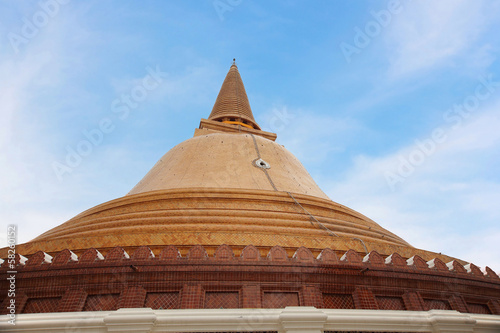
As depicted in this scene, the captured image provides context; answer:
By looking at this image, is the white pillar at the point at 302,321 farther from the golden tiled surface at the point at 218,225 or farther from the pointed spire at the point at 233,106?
the pointed spire at the point at 233,106

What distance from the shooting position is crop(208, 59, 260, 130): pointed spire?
82.6 ft

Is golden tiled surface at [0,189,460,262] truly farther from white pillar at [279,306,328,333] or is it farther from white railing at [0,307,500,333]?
white pillar at [279,306,328,333]

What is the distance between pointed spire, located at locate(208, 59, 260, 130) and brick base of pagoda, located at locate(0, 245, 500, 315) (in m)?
18.2

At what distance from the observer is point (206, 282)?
654cm

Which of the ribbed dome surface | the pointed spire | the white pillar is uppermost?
the pointed spire

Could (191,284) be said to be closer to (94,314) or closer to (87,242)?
(94,314)

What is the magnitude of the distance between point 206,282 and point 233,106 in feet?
67.3

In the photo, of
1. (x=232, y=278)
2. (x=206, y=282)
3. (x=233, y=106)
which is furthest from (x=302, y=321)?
(x=233, y=106)

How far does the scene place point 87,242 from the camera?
8055 mm

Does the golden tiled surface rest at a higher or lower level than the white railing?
higher

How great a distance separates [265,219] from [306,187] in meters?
5.50

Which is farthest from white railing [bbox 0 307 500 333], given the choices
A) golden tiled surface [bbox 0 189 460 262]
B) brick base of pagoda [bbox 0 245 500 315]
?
golden tiled surface [bbox 0 189 460 262]

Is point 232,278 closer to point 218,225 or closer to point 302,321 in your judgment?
point 302,321

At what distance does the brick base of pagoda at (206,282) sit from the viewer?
649 cm
